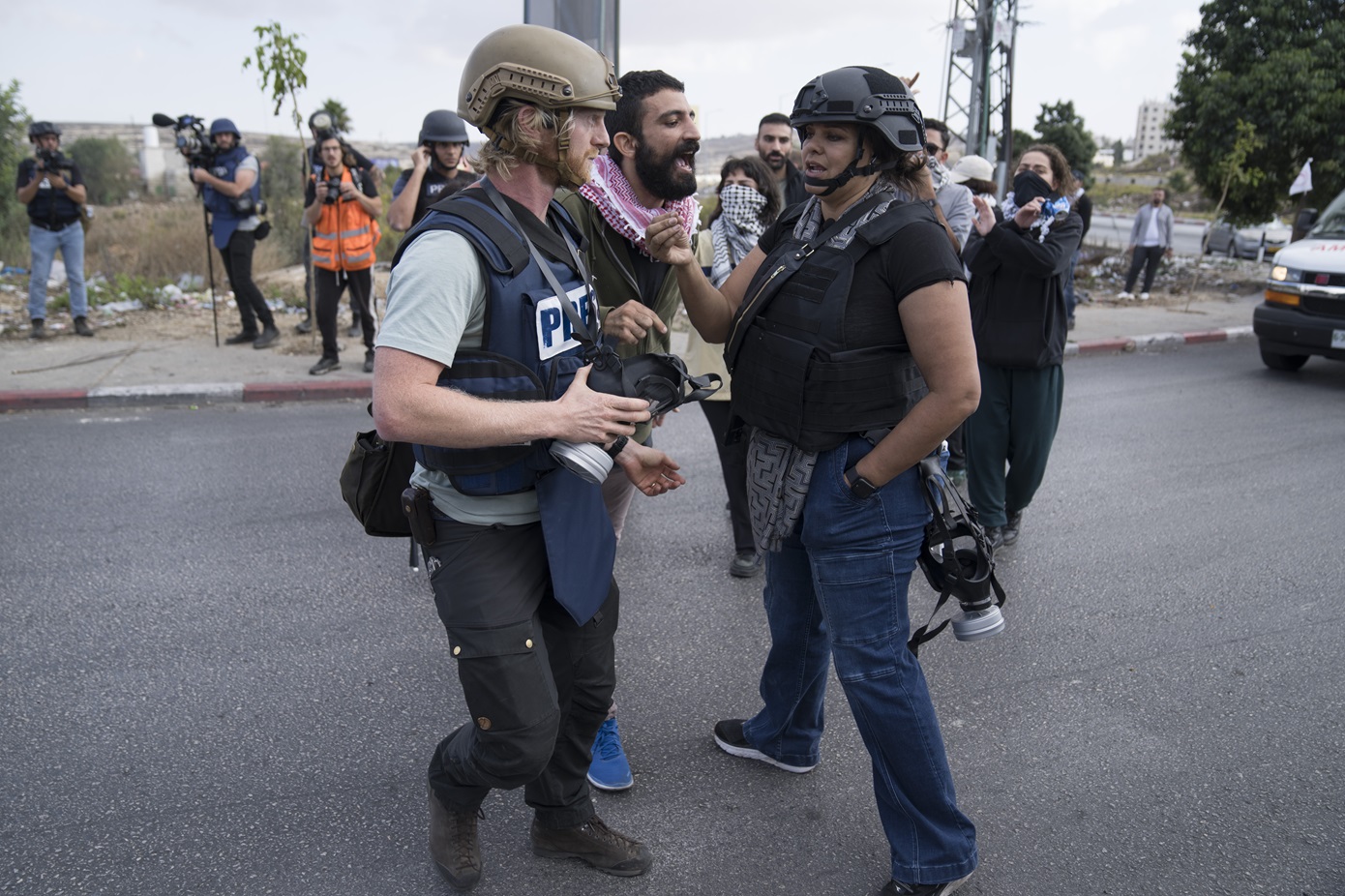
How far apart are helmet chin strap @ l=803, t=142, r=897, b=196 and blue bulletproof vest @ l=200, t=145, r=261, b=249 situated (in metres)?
7.70

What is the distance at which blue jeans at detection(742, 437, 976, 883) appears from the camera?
7.61 ft

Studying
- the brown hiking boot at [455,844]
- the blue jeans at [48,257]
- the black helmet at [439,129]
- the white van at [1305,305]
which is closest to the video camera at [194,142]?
the blue jeans at [48,257]

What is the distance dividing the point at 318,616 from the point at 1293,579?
4.35 metres

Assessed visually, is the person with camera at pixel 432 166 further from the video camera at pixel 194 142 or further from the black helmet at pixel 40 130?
the black helmet at pixel 40 130

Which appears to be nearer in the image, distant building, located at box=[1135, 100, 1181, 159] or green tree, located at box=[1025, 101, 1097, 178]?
green tree, located at box=[1025, 101, 1097, 178]

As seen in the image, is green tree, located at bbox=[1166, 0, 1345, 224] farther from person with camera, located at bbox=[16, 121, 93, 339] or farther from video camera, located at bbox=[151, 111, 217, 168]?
person with camera, located at bbox=[16, 121, 93, 339]

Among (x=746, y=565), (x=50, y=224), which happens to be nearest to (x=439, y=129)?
(x=746, y=565)

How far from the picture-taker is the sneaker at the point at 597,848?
2.52 m

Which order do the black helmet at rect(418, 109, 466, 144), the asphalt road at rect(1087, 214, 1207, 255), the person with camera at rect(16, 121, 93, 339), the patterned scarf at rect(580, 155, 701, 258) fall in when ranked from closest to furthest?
the patterned scarf at rect(580, 155, 701, 258), the black helmet at rect(418, 109, 466, 144), the person with camera at rect(16, 121, 93, 339), the asphalt road at rect(1087, 214, 1207, 255)

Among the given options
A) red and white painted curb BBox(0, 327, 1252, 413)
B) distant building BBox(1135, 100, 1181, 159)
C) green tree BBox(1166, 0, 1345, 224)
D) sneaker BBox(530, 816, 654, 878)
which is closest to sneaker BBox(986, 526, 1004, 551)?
sneaker BBox(530, 816, 654, 878)

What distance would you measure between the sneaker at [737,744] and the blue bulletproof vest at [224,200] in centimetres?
746

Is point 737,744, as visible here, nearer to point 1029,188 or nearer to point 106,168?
point 1029,188

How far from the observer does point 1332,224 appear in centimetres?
946

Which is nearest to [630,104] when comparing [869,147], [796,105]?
[796,105]
